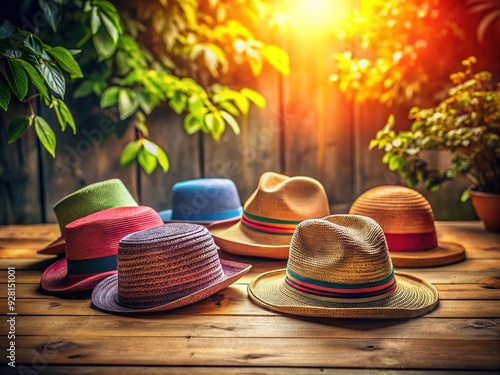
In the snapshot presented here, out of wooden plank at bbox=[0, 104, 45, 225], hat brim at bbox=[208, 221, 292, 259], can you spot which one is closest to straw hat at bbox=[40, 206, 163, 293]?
hat brim at bbox=[208, 221, 292, 259]

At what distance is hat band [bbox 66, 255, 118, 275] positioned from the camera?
1619 mm

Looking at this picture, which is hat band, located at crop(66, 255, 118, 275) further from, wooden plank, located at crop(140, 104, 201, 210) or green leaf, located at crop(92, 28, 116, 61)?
wooden plank, located at crop(140, 104, 201, 210)

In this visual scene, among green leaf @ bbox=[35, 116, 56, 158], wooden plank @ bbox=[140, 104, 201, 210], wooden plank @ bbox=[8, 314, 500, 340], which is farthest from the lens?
wooden plank @ bbox=[140, 104, 201, 210]

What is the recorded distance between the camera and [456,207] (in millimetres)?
2908

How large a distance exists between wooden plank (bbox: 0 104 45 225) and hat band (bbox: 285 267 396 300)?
1.98 meters

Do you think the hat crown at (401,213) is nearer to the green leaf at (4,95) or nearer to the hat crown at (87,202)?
the hat crown at (87,202)

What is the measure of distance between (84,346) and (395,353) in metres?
0.76

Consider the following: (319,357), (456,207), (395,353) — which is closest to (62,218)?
(319,357)

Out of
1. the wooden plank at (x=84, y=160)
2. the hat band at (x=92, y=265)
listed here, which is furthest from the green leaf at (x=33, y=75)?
the wooden plank at (x=84, y=160)

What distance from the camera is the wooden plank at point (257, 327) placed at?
49.5 inches

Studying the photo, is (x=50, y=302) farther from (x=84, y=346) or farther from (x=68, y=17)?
(x=68, y=17)

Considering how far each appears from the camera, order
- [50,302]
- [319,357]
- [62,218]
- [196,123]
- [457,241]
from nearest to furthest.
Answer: [319,357], [50,302], [62,218], [457,241], [196,123]

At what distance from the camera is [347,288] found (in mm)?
1352

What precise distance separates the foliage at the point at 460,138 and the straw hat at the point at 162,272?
1.16m
